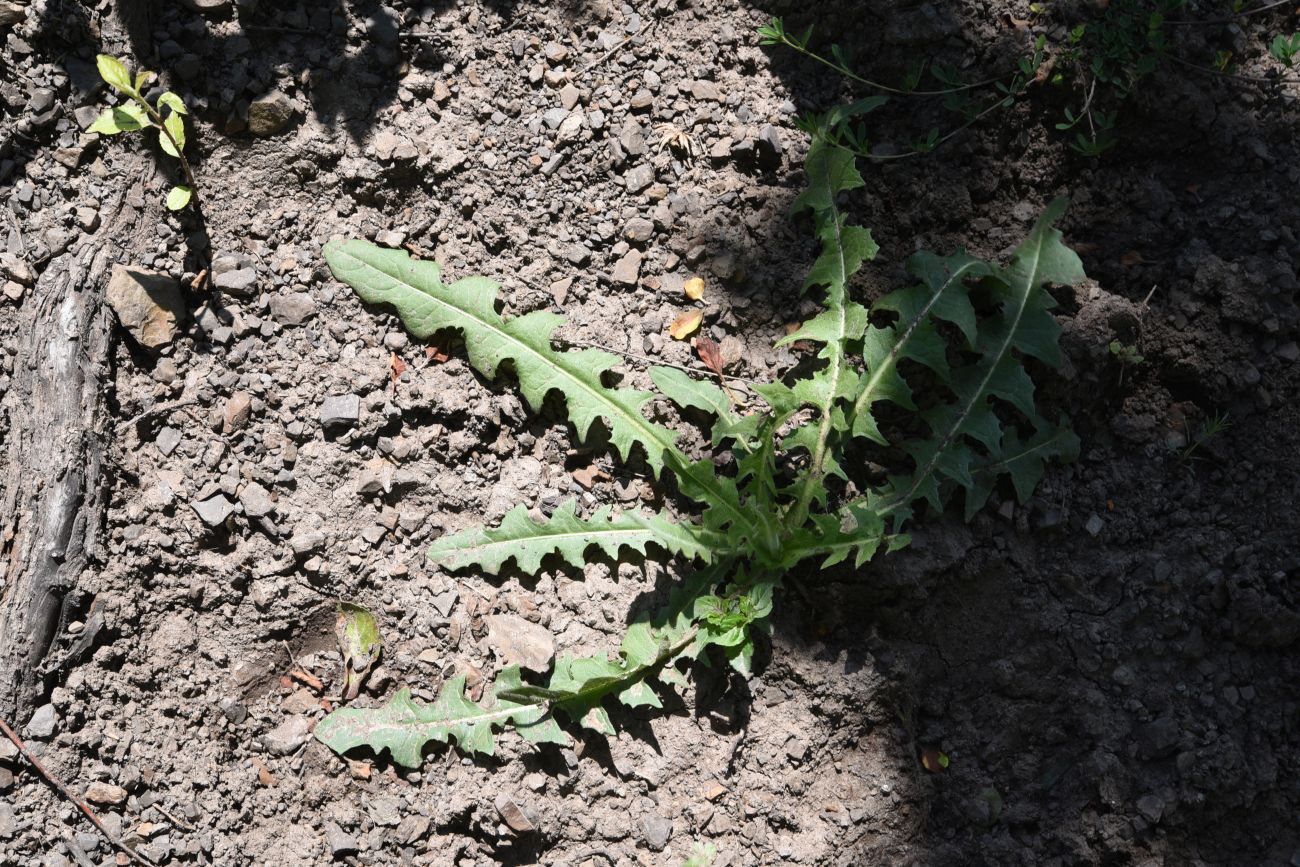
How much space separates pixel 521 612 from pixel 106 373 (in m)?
1.32

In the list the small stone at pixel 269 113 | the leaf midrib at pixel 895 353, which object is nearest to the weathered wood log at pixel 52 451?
the small stone at pixel 269 113

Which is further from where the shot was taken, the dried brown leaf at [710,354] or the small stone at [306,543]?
the dried brown leaf at [710,354]

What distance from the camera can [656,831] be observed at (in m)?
2.50

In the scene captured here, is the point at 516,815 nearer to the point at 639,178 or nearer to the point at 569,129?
the point at 639,178

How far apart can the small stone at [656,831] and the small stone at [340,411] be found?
1.35m

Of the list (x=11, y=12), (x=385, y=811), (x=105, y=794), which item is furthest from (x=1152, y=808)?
(x=11, y=12)

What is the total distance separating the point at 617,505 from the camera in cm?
281

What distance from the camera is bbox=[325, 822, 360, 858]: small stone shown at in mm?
2455

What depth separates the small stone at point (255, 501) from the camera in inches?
105

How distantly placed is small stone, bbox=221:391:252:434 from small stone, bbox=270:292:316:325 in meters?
Result: 0.25

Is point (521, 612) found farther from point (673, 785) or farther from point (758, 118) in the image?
point (758, 118)

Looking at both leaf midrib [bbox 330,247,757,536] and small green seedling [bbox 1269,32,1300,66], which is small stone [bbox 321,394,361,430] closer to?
leaf midrib [bbox 330,247,757,536]

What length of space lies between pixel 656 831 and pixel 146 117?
2.36 metres

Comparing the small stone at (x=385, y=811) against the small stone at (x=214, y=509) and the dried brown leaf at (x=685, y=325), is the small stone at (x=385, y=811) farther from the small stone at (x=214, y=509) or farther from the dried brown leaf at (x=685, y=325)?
the dried brown leaf at (x=685, y=325)
